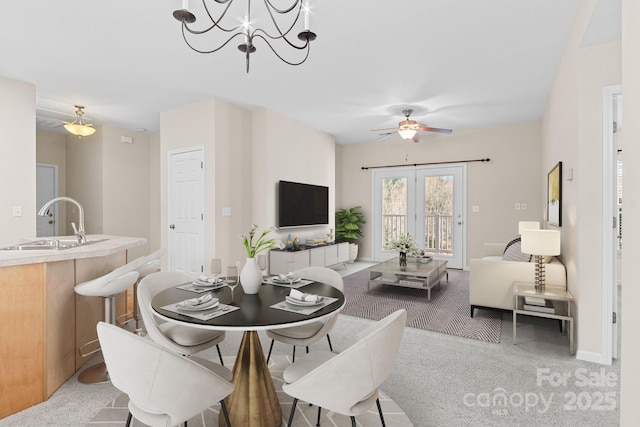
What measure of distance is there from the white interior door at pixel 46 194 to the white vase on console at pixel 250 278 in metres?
6.21

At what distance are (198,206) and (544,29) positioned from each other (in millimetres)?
4387

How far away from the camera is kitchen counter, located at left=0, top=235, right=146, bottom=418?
6.50ft

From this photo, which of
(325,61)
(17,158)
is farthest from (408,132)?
(17,158)

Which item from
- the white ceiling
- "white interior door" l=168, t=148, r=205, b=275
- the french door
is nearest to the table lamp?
the white ceiling

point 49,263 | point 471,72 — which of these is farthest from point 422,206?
point 49,263

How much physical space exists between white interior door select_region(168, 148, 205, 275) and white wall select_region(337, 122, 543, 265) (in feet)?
13.4

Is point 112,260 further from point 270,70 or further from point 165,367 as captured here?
point 270,70

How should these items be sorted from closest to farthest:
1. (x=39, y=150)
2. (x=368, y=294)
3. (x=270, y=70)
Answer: (x=270, y=70) → (x=368, y=294) → (x=39, y=150)

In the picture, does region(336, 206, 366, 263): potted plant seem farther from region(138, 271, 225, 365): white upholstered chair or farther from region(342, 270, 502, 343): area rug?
region(138, 271, 225, 365): white upholstered chair

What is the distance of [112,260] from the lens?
297 cm

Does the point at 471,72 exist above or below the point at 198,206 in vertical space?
above

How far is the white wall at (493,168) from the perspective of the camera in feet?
19.6

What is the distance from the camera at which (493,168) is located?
6.27m

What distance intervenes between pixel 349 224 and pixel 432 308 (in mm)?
3555
